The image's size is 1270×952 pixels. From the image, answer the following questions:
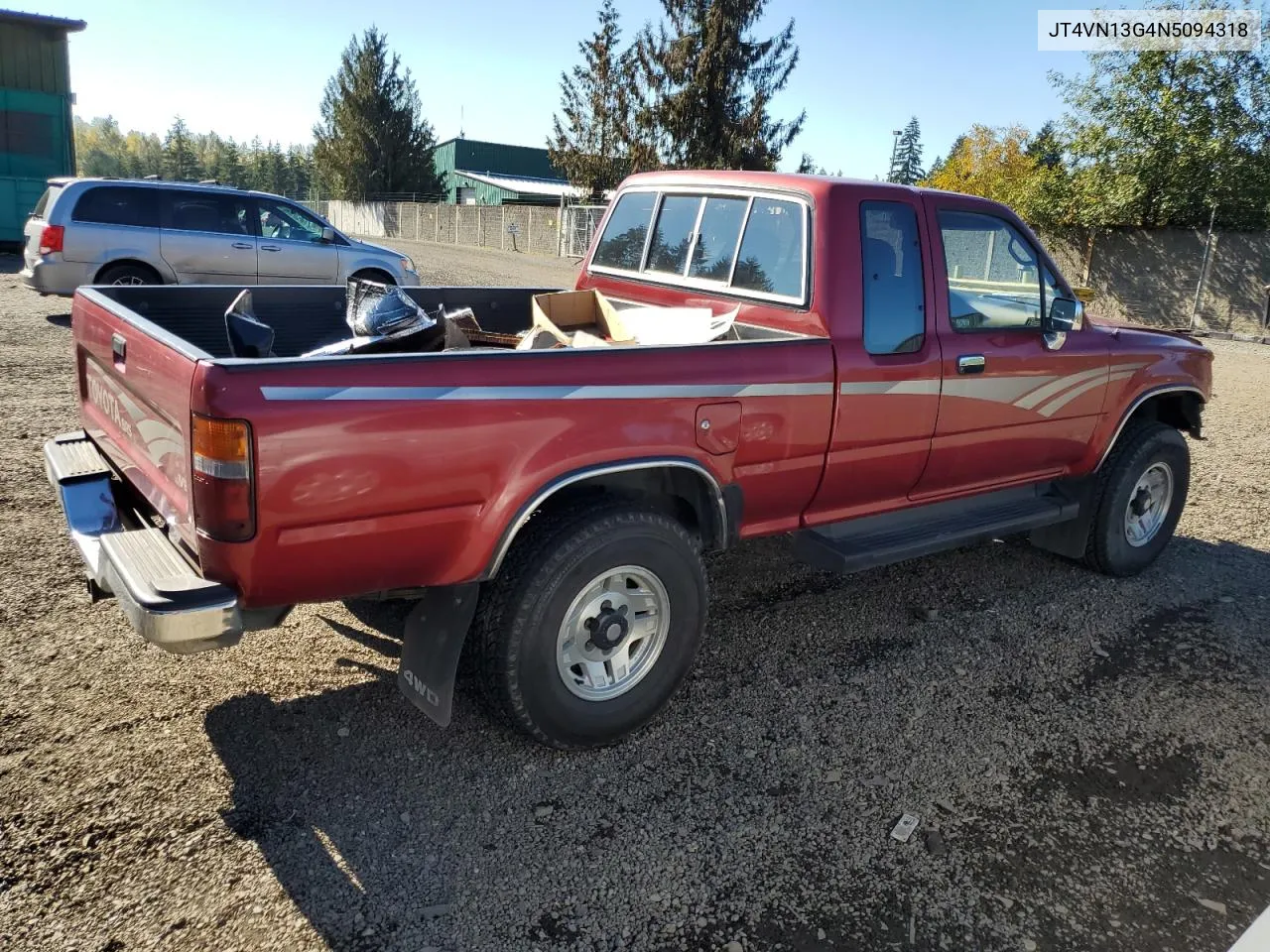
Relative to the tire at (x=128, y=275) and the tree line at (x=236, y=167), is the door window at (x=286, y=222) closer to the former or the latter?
the tire at (x=128, y=275)

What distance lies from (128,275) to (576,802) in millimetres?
10440

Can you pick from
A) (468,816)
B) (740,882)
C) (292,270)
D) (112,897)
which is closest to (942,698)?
(740,882)

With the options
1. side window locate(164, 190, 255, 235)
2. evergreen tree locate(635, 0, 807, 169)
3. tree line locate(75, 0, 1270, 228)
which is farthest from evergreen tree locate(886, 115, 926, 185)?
side window locate(164, 190, 255, 235)

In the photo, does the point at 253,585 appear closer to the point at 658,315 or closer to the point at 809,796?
the point at 809,796

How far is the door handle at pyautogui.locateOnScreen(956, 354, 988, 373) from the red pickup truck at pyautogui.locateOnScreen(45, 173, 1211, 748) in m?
0.01

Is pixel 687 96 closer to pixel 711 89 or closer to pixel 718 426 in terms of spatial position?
pixel 711 89

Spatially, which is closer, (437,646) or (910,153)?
(437,646)

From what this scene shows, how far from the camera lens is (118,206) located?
429 inches

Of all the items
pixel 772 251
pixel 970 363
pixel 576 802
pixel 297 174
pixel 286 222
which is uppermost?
pixel 297 174

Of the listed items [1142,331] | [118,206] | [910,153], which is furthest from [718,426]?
[910,153]

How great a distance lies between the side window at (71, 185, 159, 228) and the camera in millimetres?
10719

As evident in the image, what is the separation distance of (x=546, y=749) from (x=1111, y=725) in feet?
7.35

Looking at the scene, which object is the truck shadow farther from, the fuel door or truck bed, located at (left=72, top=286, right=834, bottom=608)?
the fuel door

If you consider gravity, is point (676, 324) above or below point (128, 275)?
below
